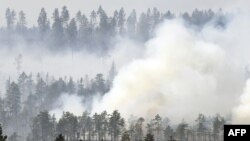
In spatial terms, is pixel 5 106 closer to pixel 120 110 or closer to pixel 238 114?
pixel 120 110

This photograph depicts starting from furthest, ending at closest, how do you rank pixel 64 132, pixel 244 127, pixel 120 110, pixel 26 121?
1. pixel 120 110
2. pixel 26 121
3. pixel 64 132
4. pixel 244 127

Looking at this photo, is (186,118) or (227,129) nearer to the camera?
(227,129)

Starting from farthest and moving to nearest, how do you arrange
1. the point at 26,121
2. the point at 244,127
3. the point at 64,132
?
the point at 26,121, the point at 64,132, the point at 244,127

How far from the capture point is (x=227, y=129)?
875 inches

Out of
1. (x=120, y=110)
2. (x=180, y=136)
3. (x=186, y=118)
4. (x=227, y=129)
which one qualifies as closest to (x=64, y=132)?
(x=180, y=136)

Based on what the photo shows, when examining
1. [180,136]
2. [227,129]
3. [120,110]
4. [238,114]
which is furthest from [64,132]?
[227,129]

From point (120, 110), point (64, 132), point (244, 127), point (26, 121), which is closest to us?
point (244, 127)

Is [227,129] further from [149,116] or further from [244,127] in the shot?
[149,116]

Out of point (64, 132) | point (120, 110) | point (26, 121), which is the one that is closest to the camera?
point (64, 132)

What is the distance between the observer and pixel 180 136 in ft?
508

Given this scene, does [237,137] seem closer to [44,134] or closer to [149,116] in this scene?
[44,134]

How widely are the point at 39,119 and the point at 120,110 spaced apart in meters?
47.1

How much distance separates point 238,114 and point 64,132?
76856 mm

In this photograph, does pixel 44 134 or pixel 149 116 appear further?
pixel 149 116
